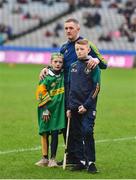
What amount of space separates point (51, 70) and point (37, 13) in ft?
133

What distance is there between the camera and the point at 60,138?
42.5 ft

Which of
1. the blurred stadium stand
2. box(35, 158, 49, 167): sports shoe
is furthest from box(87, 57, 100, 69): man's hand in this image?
the blurred stadium stand

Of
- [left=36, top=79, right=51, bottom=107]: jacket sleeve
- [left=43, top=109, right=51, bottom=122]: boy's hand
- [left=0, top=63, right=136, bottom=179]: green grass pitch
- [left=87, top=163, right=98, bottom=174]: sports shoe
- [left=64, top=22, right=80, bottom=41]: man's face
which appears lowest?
[left=0, top=63, right=136, bottom=179]: green grass pitch

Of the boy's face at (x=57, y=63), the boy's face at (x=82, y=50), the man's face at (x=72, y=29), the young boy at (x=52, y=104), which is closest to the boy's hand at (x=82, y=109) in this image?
the young boy at (x=52, y=104)

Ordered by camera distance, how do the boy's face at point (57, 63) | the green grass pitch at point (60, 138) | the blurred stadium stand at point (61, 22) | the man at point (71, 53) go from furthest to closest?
the blurred stadium stand at point (61, 22)
the boy's face at point (57, 63)
the man at point (71, 53)
the green grass pitch at point (60, 138)

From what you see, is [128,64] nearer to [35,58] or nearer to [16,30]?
[35,58]

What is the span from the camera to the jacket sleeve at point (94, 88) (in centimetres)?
920

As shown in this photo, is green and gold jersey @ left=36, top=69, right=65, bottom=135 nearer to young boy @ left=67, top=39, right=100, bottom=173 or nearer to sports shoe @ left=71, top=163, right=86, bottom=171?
young boy @ left=67, top=39, right=100, bottom=173

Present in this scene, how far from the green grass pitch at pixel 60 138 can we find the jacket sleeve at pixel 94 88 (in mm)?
1009

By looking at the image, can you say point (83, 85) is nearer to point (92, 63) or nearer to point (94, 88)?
point (94, 88)

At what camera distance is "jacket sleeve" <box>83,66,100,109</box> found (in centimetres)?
920

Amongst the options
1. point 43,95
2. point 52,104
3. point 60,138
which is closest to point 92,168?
point 52,104

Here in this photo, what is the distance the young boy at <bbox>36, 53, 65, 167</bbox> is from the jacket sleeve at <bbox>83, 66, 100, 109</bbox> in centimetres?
72

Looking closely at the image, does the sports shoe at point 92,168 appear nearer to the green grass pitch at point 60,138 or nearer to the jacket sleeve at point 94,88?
the green grass pitch at point 60,138
